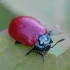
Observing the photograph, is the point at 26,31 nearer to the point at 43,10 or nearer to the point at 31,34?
the point at 31,34

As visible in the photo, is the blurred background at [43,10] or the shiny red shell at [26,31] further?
the blurred background at [43,10]

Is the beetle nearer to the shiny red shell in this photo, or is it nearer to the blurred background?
the shiny red shell

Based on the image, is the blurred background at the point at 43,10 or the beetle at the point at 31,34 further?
the blurred background at the point at 43,10

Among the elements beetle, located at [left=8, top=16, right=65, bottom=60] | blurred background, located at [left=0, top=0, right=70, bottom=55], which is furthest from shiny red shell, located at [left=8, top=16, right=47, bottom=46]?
blurred background, located at [left=0, top=0, right=70, bottom=55]

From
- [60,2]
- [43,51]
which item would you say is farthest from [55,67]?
[60,2]

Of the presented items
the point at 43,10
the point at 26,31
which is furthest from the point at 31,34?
the point at 43,10

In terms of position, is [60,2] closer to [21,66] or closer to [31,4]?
[31,4]

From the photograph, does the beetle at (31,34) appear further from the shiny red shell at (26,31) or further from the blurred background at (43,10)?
the blurred background at (43,10)

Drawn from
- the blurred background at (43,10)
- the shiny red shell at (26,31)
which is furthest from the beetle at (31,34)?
the blurred background at (43,10)
